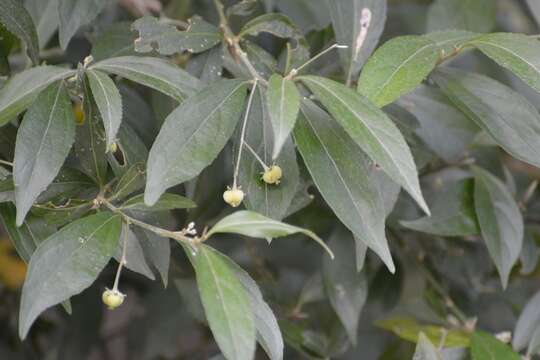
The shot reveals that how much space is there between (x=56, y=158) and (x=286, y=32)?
0.33 metres

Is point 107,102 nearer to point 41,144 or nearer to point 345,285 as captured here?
point 41,144

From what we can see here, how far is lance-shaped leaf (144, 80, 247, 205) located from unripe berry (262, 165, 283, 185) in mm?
59

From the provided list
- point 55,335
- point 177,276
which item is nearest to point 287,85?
point 177,276

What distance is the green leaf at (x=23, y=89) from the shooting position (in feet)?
2.50

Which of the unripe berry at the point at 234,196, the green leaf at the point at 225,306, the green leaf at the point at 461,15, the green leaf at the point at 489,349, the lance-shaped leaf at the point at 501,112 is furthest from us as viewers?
the green leaf at the point at 461,15

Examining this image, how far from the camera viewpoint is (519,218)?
1.09 m

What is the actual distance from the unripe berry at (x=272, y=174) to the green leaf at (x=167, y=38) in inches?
8.3

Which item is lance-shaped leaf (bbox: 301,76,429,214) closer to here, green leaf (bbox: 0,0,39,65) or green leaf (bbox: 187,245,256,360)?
green leaf (bbox: 187,245,256,360)

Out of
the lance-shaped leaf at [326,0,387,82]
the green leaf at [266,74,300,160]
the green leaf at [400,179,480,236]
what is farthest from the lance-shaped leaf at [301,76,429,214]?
the green leaf at [400,179,480,236]

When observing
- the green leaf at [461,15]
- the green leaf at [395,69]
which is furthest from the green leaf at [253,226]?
the green leaf at [461,15]

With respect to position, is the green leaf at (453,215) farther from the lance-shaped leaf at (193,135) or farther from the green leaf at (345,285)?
the lance-shaped leaf at (193,135)

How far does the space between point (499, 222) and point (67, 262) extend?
0.59 metres

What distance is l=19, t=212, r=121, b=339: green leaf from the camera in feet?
2.25

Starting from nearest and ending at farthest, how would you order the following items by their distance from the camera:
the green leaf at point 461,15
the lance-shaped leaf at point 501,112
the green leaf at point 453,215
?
the lance-shaped leaf at point 501,112 → the green leaf at point 453,215 → the green leaf at point 461,15
